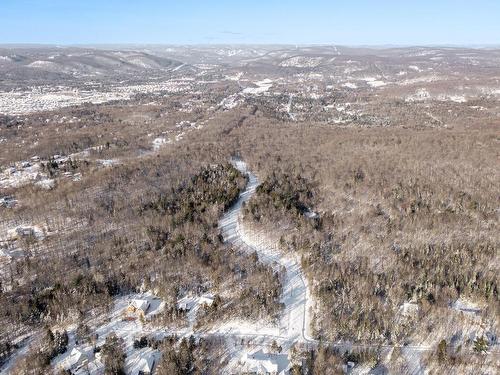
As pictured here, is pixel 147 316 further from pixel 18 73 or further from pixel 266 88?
pixel 18 73

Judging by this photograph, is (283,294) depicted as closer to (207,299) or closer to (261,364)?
(207,299)

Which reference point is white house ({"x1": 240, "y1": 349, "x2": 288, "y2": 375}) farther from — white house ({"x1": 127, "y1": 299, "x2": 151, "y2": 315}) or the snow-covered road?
white house ({"x1": 127, "y1": 299, "x2": 151, "y2": 315})

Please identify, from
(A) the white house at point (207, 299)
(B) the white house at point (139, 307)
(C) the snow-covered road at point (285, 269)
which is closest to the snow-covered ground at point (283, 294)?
(C) the snow-covered road at point (285, 269)

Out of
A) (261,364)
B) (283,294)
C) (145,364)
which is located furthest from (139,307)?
(283,294)

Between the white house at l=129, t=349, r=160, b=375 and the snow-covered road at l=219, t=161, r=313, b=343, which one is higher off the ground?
the snow-covered road at l=219, t=161, r=313, b=343

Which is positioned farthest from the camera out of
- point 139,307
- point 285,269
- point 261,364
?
point 285,269

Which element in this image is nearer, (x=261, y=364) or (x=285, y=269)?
(x=261, y=364)

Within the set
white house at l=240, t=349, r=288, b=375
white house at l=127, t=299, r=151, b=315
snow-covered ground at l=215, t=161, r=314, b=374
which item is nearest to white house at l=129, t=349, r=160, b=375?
white house at l=127, t=299, r=151, b=315

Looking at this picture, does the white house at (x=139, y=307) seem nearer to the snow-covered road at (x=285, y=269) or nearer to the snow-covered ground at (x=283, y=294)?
the snow-covered ground at (x=283, y=294)

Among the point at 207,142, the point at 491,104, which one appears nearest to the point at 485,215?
the point at 207,142
